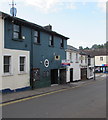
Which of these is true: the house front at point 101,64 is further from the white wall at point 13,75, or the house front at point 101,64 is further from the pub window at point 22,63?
the pub window at point 22,63

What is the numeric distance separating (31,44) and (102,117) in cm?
1127

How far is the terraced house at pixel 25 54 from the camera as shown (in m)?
13.7

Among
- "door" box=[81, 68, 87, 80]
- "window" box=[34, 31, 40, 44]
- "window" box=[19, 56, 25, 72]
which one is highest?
"window" box=[34, 31, 40, 44]

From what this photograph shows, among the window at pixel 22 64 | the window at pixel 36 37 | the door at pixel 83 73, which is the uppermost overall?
the window at pixel 36 37

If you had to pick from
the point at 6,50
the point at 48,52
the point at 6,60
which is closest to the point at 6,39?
the point at 6,50

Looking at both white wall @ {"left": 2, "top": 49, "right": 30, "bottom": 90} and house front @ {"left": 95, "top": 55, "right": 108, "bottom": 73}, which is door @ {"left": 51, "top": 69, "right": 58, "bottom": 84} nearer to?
white wall @ {"left": 2, "top": 49, "right": 30, "bottom": 90}

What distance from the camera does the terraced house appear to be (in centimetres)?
1372

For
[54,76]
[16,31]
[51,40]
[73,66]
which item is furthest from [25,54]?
[73,66]

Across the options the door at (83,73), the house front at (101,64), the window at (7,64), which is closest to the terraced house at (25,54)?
the window at (7,64)

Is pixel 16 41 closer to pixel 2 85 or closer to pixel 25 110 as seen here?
pixel 2 85

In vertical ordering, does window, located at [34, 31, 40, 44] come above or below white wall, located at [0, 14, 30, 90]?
above

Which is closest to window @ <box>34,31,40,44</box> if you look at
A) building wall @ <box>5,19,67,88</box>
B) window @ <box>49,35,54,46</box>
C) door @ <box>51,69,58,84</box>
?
building wall @ <box>5,19,67,88</box>

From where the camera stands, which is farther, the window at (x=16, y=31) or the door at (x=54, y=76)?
the door at (x=54, y=76)

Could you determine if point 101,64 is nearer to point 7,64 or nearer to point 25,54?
point 25,54
